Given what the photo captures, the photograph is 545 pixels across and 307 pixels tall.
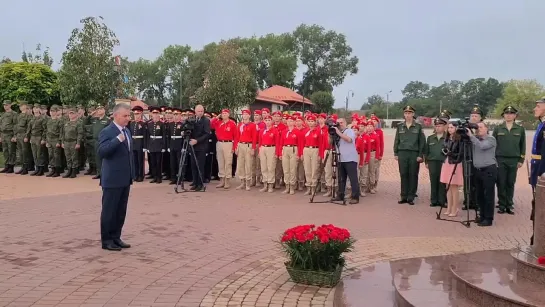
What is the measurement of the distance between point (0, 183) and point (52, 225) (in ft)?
19.5

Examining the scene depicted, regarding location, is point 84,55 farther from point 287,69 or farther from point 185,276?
point 287,69

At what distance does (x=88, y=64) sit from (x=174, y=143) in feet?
21.2

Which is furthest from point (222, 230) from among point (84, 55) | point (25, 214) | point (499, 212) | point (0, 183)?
point (84, 55)

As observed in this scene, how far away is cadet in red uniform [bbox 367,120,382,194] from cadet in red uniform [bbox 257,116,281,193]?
2.12m

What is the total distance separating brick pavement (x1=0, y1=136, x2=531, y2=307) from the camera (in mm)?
5092

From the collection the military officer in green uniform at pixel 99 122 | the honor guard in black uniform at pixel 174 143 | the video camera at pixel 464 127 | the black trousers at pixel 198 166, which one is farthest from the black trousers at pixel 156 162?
the video camera at pixel 464 127

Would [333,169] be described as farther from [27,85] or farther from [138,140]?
[27,85]

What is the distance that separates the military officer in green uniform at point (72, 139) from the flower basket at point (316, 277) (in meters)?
10.2

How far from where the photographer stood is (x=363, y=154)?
11.7 metres

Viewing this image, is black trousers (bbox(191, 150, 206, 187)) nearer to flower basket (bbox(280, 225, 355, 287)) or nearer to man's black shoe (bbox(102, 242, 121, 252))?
man's black shoe (bbox(102, 242, 121, 252))

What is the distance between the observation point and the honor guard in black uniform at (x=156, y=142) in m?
13.5

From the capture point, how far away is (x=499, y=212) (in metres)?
10.1

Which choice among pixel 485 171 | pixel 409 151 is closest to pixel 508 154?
pixel 485 171

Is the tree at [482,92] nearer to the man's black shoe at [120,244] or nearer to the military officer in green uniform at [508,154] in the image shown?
the military officer in green uniform at [508,154]
